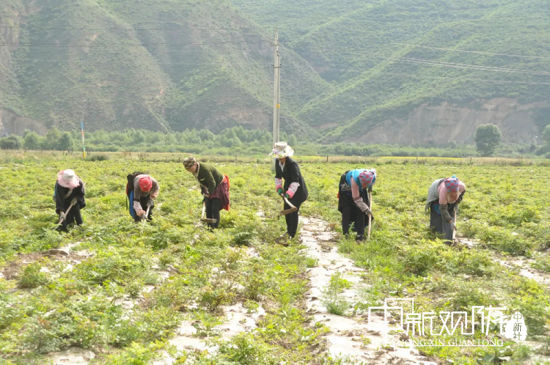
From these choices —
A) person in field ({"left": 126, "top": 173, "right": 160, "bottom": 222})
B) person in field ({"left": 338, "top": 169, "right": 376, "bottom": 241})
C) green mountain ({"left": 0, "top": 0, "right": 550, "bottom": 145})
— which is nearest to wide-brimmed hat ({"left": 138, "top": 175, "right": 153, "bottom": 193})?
person in field ({"left": 126, "top": 173, "right": 160, "bottom": 222})

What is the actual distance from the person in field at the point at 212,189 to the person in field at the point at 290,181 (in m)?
1.09

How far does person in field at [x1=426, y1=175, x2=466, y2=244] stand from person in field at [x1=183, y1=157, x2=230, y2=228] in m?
4.02

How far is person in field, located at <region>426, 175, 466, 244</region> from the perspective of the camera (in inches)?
326

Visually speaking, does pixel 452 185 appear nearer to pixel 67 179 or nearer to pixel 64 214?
pixel 67 179

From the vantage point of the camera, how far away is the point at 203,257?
739 cm

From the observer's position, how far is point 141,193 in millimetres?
8914

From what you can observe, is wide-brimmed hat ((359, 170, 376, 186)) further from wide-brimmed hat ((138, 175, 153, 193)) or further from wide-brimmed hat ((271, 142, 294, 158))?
wide-brimmed hat ((138, 175, 153, 193))

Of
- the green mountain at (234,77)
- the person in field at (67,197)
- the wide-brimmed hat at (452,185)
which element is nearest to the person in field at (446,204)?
the wide-brimmed hat at (452,185)

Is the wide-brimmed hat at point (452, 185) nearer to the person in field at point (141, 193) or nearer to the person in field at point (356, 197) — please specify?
the person in field at point (356, 197)

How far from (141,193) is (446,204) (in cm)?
563

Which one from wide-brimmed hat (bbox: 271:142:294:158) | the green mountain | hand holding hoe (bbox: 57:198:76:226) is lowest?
hand holding hoe (bbox: 57:198:76:226)

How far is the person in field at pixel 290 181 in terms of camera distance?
29.7ft

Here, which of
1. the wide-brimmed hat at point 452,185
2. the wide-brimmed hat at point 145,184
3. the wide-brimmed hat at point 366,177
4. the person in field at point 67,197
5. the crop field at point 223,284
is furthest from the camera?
the person in field at point 67,197

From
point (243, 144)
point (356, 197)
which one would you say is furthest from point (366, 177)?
point (243, 144)
